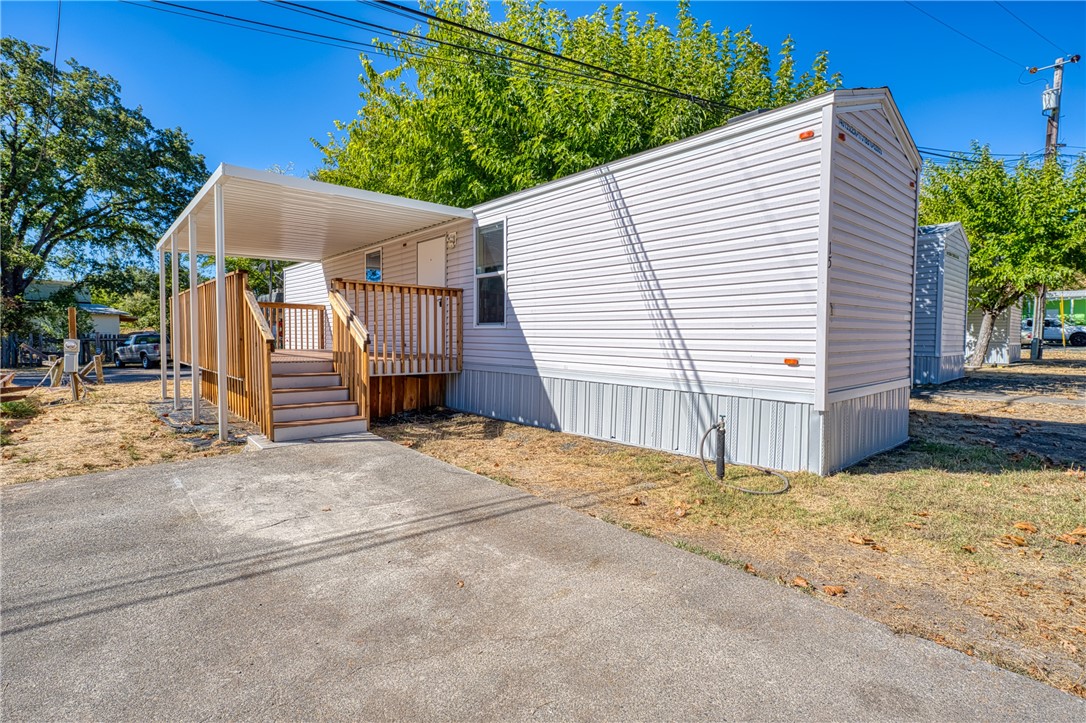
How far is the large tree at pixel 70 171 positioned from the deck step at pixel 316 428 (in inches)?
788

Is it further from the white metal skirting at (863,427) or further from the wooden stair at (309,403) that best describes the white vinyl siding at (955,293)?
the wooden stair at (309,403)

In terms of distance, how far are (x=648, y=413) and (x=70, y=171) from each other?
24.8 metres

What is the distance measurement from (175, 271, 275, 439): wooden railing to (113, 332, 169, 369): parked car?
45.2ft

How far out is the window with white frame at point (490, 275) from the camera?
8031 mm

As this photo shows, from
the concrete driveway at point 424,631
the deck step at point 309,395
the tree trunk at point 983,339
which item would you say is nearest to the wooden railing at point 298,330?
the deck step at point 309,395

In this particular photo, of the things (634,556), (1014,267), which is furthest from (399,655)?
(1014,267)

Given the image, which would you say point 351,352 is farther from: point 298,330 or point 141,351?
point 141,351

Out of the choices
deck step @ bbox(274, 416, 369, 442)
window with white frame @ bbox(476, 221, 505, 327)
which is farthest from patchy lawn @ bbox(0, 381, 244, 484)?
window with white frame @ bbox(476, 221, 505, 327)

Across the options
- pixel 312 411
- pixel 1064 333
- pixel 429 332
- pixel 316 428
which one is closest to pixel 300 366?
pixel 312 411

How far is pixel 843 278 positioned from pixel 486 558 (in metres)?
4.02

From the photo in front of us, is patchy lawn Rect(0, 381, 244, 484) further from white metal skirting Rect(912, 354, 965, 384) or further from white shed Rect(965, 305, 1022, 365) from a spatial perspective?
white shed Rect(965, 305, 1022, 365)

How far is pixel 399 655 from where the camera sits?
2.25 meters

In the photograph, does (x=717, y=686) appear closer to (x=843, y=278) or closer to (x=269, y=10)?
(x=843, y=278)

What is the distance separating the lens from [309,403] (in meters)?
6.79
